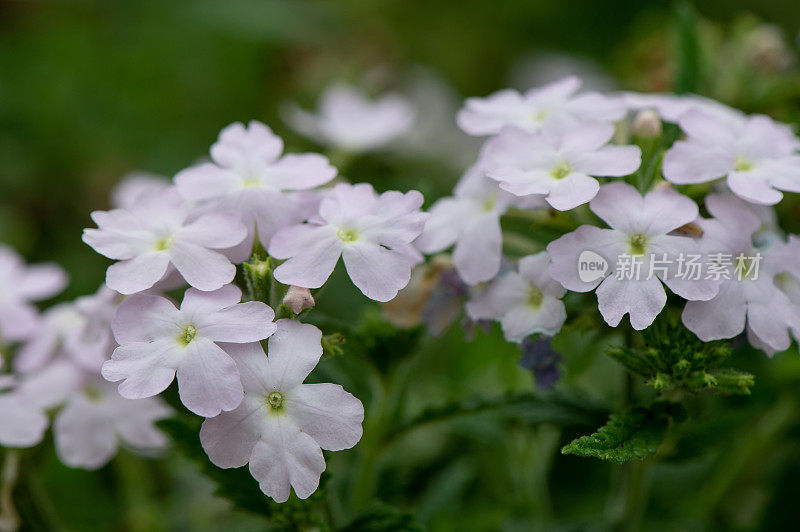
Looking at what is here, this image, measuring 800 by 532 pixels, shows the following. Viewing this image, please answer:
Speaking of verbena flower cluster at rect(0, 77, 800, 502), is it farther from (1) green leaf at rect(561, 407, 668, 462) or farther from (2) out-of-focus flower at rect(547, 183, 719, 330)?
(1) green leaf at rect(561, 407, 668, 462)

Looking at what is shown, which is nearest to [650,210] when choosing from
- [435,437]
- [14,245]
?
[435,437]

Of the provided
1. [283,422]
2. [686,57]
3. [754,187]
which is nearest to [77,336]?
[283,422]

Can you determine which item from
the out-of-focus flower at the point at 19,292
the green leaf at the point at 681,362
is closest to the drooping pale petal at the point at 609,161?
the green leaf at the point at 681,362

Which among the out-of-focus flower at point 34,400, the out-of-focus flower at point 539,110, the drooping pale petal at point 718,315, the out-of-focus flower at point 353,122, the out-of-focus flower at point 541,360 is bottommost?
the out-of-focus flower at point 34,400

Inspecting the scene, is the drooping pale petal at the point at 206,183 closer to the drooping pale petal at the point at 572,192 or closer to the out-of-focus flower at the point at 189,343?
the out-of-focus flower at the point at 189,343

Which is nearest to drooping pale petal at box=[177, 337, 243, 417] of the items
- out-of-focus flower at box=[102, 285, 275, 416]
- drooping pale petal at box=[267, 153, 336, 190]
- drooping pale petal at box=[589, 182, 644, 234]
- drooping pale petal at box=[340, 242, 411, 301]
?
out-of-focus flower at box=[102, 285, 275, 416]

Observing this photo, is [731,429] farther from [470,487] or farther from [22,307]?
[22,307]
